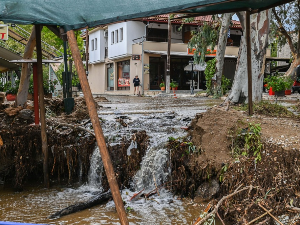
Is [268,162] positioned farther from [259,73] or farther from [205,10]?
[259,73]

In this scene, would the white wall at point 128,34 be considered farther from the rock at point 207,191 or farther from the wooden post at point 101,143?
the wooden post at point 101,143

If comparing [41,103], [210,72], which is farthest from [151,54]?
[41,103]

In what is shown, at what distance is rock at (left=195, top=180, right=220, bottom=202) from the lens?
602 cm

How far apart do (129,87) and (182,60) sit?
19.0 feet

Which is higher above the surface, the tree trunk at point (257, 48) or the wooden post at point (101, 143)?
the tree trunk at point (257, 48)

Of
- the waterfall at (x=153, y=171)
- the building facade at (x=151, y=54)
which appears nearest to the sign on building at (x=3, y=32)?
the waterfall at (x=153, y=171)

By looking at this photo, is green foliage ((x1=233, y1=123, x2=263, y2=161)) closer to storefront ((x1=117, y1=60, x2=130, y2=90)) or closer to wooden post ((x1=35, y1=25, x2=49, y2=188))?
wooden post ((x1=35, y1=25, x2=49, y2=188))

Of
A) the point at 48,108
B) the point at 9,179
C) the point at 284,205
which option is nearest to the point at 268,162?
the point at 284,205

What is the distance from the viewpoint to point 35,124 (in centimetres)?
809

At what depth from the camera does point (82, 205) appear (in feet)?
20.2

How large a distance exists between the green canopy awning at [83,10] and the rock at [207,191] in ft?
9.22

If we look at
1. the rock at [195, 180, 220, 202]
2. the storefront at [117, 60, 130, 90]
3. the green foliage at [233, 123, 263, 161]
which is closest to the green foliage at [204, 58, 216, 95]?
the storefront at [117, 60, 130, 90]

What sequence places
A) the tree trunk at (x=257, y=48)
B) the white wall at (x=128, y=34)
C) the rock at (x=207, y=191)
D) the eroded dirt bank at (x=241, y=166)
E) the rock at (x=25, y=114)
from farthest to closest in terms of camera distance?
1. the white wall at (x=128, y=34)
2. the tree trunk at (x=257, y=48)
3. the rock at (x=25, y=114)
4. the rock at (x=207, y=191)
5. the eroded dirt bank at (x=241, y=166)

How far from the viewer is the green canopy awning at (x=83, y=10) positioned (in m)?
4.43
